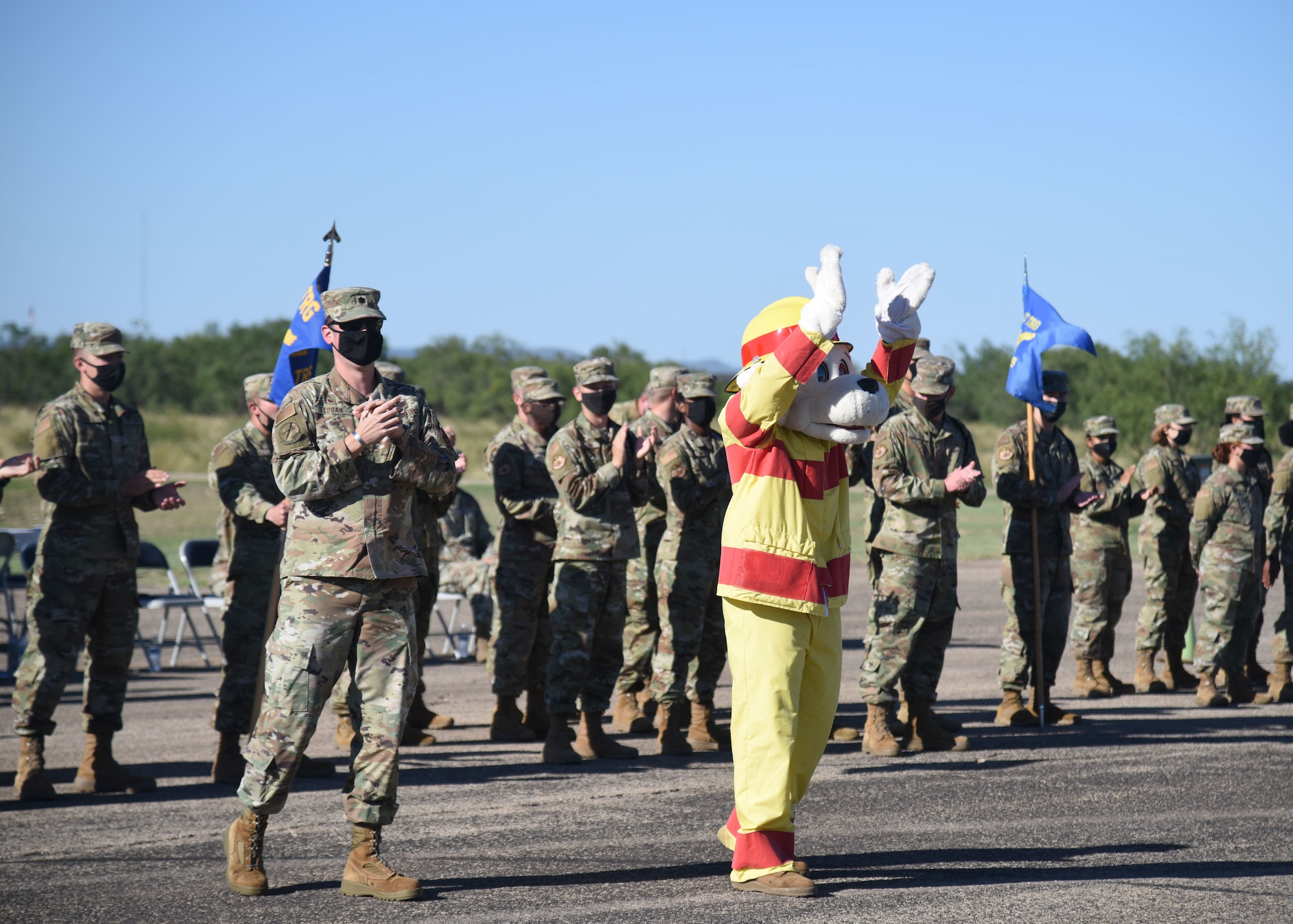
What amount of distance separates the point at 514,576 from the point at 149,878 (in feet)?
12.3

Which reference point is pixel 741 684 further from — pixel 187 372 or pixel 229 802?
pixel 187 372

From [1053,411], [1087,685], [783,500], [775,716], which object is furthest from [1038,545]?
[775,716]

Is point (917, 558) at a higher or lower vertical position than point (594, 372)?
lower

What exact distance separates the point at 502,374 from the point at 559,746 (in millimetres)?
58145

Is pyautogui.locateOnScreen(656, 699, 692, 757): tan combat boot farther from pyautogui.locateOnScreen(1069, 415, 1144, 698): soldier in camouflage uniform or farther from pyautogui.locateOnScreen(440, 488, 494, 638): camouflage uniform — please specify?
pyautogui.locateOnScreen(440, 488, 494, 638): camouflage uniform

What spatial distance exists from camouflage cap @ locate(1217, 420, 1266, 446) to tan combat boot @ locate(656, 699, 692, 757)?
5124 mm

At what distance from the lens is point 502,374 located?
65.8 metres

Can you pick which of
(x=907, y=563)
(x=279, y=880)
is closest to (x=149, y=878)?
(x=279, y=880)

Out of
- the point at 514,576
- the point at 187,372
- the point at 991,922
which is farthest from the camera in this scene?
the point at 187,372

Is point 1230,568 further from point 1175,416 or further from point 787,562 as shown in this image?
point 787,562

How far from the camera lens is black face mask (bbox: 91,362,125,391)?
7.59 meters

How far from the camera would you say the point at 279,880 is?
18.6ft

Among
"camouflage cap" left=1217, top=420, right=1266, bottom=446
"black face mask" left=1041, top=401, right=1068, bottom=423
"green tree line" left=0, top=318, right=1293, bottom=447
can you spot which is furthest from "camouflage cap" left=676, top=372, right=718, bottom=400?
"green tree line" left=0, top=318, right=1293, bottom=447

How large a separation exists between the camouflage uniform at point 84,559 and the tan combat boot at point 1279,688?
8.44 meters
